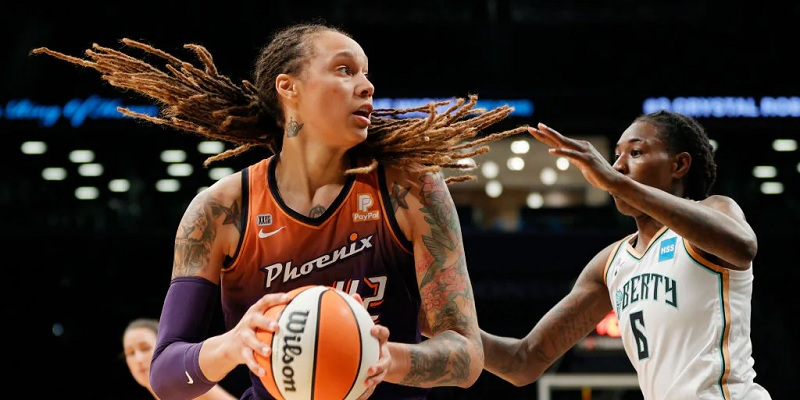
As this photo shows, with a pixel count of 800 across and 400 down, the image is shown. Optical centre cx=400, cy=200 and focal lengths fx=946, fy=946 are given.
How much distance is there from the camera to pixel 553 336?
388 cm

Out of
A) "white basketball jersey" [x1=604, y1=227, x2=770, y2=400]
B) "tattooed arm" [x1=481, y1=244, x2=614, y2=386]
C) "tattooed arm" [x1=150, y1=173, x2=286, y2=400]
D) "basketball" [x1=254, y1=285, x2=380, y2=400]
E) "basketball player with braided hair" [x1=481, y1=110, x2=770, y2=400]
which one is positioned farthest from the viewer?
"tattooed arm" [x1=481, y1=244, x2=614, y2=386]

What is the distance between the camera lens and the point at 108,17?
1202cm

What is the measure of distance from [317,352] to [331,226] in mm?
697

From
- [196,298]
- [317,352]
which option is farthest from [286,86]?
[317,352]

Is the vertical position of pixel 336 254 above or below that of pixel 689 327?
above

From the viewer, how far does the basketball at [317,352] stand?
2.36m

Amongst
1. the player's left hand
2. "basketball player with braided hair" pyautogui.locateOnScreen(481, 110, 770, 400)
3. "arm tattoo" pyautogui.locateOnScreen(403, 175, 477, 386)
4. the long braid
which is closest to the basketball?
the player's left hand

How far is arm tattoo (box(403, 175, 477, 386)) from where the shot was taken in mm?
2807

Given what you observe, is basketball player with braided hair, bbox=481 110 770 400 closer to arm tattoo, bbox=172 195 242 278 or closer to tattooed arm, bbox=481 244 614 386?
tattooed arm, bbox=481 244 614 386

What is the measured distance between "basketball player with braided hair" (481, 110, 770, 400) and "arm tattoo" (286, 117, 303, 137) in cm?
77

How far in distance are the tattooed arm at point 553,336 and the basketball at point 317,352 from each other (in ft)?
4.76

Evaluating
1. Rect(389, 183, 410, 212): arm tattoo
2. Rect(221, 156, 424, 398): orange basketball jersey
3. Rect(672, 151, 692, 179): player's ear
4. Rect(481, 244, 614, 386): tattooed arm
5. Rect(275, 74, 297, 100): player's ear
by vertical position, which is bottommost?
Rect(481, 244, 614, 386): tattooed arm

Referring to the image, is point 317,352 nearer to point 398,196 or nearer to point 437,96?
point 398,196

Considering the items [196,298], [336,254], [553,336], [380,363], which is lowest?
[553,336]
